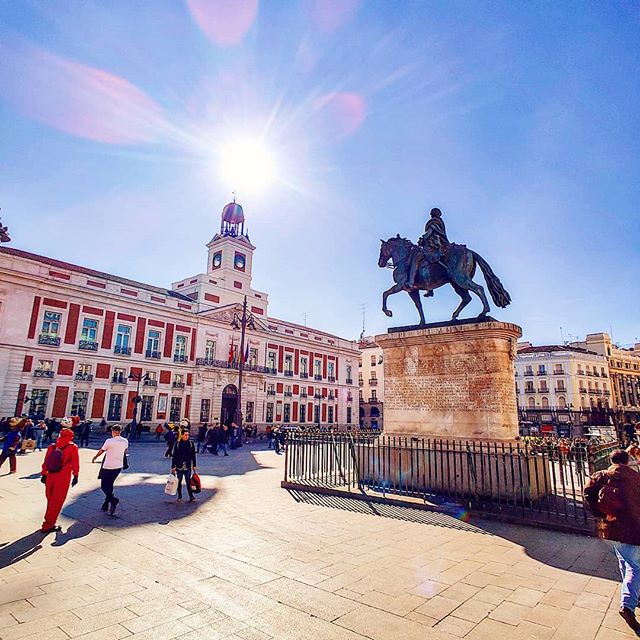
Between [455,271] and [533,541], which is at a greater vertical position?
[455,271]

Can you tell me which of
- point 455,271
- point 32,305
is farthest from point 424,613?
point 32,305

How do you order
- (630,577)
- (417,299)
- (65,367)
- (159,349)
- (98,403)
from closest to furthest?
(630,577) → (417,299) → (65,367) → (98,403) → (159,349)

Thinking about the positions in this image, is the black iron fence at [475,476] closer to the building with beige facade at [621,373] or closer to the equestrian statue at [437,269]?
the equestrian statue at [437,269]

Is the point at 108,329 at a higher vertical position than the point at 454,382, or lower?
higher

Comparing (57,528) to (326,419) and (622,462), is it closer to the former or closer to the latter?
(622,462)

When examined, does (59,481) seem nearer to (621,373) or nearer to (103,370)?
(103,370)

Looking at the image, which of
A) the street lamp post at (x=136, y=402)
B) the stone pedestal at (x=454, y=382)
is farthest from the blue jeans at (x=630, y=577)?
the street lamp post at (x=136, y=402)

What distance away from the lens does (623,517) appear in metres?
3.81

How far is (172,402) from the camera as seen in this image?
3759 centimetres

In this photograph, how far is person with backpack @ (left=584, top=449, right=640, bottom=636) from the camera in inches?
145

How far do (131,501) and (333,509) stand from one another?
14.3 feet

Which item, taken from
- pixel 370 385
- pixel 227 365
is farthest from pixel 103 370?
pixel 370 385

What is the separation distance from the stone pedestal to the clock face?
134ft

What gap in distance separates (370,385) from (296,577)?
67.8 metres
